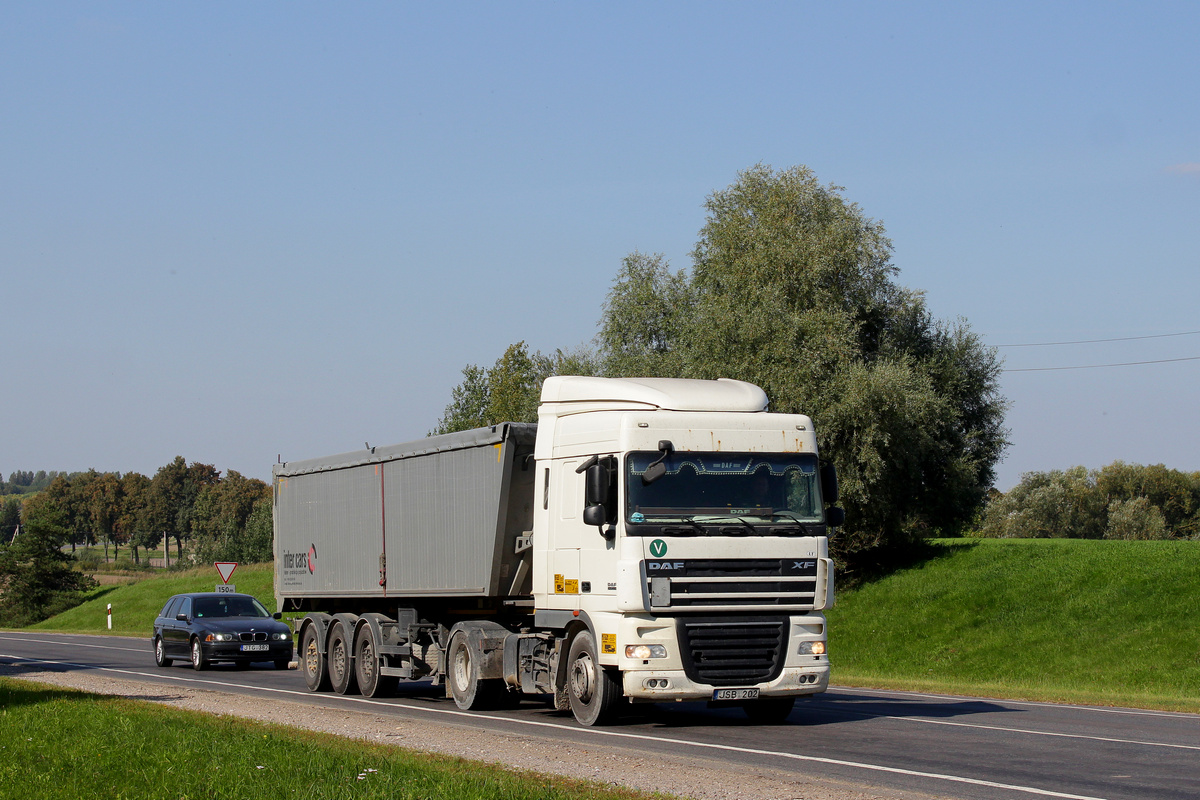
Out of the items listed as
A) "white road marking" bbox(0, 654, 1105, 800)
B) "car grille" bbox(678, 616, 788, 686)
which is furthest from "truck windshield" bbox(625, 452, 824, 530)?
"white road marking" bbox(0, 654, 1105, 800)

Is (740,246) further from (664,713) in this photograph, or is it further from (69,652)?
(664,713)

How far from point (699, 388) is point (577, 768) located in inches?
201

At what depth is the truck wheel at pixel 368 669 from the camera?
59.6 feet

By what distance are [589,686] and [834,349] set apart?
2436 centimetres

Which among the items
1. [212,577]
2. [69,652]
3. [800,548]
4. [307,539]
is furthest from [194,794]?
[212,577]

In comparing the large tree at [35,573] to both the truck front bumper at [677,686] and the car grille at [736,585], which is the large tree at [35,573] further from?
the car grille at [736,585]

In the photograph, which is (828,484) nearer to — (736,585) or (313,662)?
(736,585)

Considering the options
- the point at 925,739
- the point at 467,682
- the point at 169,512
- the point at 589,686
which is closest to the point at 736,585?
the point at 589,686

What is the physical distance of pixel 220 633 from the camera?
25438 mm

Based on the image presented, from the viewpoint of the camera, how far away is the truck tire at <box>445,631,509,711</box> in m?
15.6

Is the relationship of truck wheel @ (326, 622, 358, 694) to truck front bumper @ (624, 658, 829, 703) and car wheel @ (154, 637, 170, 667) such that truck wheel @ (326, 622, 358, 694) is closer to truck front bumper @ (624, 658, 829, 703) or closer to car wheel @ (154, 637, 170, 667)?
truck front bumper @ (624, 658, 829, 703)

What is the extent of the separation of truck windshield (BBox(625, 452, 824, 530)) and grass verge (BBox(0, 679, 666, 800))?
3.55 metres

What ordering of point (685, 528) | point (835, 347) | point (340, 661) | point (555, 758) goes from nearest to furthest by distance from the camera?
point (555, 758) → point (685, 528) → point (340, 661) → point (835, 347)

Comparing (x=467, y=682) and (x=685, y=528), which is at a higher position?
(x=685, y=528)
